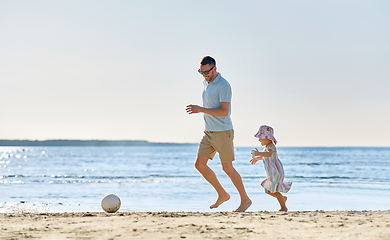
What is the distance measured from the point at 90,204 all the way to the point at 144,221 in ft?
15.9

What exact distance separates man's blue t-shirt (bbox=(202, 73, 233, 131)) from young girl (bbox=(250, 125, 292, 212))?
2.07 feet

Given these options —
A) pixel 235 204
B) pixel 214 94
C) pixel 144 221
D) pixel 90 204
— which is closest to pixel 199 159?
pixel 214 94

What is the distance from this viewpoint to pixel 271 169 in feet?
19.7

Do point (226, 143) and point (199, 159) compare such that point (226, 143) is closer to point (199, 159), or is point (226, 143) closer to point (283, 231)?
point (199, 159)

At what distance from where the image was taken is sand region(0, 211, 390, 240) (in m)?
3.87

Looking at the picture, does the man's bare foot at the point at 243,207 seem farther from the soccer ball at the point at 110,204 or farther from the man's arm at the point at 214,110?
the soccer ball at the point at 110,204

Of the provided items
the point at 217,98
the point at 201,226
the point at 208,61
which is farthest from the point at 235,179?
the point at 208,61

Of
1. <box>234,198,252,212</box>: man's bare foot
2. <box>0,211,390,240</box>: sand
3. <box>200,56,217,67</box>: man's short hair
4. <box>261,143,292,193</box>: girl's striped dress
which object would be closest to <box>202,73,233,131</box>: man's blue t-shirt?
<box>200,56,217,67</box>: man's short hair

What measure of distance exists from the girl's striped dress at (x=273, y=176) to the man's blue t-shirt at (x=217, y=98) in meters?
0.83

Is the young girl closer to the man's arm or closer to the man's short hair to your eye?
the man's arm

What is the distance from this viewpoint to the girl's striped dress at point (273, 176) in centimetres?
592

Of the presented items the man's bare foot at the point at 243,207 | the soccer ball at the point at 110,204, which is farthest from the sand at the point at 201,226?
the soccer ball at the point at 110,204

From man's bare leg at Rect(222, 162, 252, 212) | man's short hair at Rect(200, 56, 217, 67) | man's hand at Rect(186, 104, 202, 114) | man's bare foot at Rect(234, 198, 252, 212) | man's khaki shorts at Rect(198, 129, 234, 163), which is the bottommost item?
man's bare foot at Rect(234, 198, 252, 212)

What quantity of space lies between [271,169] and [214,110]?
52.0 inches
